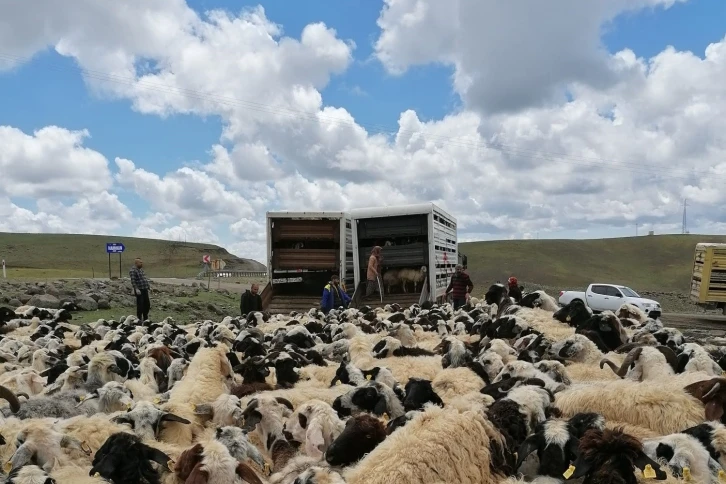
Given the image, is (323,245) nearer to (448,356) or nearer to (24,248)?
(448,356)

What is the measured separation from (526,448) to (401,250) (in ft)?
47.7

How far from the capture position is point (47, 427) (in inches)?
191

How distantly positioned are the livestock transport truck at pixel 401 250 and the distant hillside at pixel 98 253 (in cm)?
8607

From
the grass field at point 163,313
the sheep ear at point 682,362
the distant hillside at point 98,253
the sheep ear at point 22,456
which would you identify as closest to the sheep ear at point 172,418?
A: the sheep ear at point 22,456

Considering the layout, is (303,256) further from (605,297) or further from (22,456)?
(22,456)

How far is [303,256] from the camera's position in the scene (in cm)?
2002

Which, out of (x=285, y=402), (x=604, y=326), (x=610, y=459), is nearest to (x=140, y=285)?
(x=285, y=402)

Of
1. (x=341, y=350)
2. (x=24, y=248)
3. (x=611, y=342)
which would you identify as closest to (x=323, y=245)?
(x=341, y=350)

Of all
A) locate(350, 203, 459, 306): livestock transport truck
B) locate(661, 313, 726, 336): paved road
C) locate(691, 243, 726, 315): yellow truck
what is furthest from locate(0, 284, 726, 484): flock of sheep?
locate(691, 243, 726, 315): yellow truck

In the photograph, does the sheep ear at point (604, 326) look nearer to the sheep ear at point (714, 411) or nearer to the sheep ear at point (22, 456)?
the sheep ear at point (714, 411)

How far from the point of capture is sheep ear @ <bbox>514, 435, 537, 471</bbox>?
14.5 feet

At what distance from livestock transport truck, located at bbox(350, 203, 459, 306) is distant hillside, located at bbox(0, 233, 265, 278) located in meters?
86.1

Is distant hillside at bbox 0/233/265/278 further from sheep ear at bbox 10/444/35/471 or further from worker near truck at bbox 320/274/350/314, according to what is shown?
sheep ear at bbox 10/444/35/471

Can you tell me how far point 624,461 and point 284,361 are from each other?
4694 millimetres
